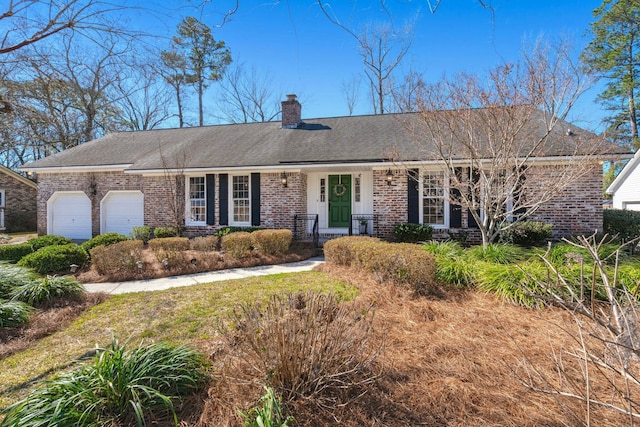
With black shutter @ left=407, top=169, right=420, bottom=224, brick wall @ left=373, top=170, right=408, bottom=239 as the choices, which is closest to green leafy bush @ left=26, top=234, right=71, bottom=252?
brick wall @ left=373, top=170, right=408, bottom=239

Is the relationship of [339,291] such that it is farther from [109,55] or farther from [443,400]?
[109,55]

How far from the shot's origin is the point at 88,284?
6965 millimetres

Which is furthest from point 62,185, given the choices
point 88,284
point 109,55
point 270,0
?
point 270,0

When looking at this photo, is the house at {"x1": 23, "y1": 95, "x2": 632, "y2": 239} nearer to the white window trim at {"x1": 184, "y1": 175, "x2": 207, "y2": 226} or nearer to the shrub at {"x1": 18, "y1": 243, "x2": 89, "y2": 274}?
the white window trim at {"x1": 184, "y1": 175, "x2": 207, "y2": 226}

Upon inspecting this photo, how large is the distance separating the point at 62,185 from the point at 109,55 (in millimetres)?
13131

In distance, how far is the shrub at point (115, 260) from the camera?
24.3 feet

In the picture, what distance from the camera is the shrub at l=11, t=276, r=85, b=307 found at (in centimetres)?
511

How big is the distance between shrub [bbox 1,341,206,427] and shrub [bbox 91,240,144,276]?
5457 mm

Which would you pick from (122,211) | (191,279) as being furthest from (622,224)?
(122,211)

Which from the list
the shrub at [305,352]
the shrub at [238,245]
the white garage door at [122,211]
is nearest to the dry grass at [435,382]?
the shrub at [305,352]

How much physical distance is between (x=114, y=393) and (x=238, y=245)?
21.6 feet

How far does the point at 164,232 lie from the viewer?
1190 centimetres

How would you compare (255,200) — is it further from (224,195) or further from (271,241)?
(271,241)

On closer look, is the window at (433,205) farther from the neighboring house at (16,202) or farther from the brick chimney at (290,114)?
the neighboring house at (16,202)
